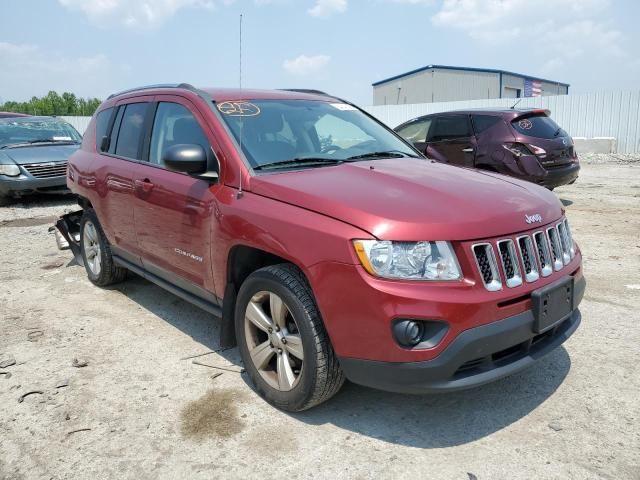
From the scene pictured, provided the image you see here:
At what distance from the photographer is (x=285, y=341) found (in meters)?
2.98

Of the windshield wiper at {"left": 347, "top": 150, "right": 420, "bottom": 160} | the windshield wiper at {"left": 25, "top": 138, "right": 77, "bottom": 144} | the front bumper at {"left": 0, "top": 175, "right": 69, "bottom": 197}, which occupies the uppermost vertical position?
the windshield wiper at {"left": 25, "top": 138, "right": 77, "bottom": 144}

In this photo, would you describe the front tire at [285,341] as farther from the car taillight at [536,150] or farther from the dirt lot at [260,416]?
the car taillight at [536,150]

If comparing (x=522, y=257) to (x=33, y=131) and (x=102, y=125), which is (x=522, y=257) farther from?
(x=33, y=131)

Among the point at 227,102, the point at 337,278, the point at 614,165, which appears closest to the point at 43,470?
the point at 337,278

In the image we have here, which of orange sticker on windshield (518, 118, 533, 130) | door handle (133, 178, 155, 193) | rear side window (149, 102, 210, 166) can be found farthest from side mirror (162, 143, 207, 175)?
orange sticker on windshield (518, 118, 533, 130)

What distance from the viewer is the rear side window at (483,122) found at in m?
8.48

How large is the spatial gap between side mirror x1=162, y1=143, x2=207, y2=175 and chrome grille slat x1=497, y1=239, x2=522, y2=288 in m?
1.80

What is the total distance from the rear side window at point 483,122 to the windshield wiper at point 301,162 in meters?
5.65

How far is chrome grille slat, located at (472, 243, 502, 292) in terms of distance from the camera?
2.58 metres

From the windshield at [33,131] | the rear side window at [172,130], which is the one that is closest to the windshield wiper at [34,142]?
the windshield at [33,131]

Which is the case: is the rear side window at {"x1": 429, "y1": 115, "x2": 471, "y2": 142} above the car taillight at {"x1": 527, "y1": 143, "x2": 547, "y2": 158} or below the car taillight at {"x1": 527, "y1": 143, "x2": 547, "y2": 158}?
above

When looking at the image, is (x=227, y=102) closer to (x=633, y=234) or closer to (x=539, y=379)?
(x=539, y=379)

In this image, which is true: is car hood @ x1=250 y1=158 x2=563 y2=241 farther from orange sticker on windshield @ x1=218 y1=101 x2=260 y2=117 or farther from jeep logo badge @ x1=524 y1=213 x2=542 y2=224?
orange sticker on windshield @ x1=218 y1=101 x2=260 y2=117

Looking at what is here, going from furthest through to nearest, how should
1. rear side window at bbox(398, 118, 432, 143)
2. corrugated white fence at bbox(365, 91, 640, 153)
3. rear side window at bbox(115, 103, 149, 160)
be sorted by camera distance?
corrugated white fence at bbox(365, 91, 640, 153) < rear side window at bbox(398, 118, 432, 143) < rear side window at bbox(115, 103, 149, 160)
